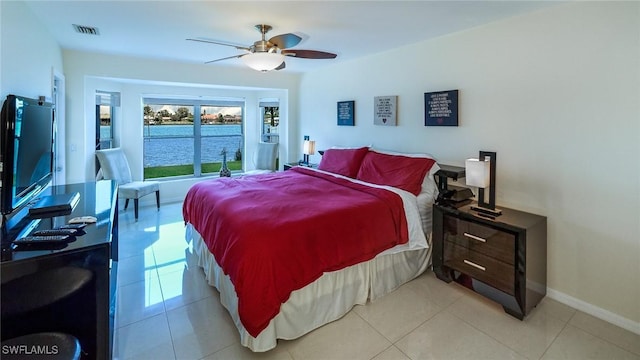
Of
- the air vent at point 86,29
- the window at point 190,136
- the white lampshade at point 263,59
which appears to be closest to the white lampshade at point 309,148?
the window at point 190,136

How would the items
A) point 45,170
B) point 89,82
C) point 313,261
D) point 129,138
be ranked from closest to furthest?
point 313,261 → point 45,170 → point 89,82 → point 129,138

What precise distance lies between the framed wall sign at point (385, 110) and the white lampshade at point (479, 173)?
4.73 feet

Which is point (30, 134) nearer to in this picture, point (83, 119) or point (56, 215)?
point (56, 215)

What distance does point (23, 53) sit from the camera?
2.37 meters

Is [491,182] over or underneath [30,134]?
underneath

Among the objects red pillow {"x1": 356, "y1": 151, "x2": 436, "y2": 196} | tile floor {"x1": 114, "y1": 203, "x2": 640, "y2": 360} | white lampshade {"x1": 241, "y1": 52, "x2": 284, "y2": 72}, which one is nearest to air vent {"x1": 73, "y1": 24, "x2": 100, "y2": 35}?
white lampshade {"x1": 241, "y1": 52, "x2": 284, "y2": 72}

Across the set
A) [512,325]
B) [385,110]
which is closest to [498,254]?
[512,325]

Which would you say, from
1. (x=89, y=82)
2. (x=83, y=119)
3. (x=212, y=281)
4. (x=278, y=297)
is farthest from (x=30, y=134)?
(x=89, y=82)

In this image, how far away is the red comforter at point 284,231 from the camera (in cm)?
190

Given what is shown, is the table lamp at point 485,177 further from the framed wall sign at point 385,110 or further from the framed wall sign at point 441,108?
the framed wall sign at point 385,110

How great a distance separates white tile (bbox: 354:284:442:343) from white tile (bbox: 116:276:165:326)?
5.30 ft

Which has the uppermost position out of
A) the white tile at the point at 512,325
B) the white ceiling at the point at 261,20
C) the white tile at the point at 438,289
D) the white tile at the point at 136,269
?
the white ceiling at the point at 261,20

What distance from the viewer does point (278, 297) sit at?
192 centimetres

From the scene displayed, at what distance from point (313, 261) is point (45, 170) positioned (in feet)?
6.96
